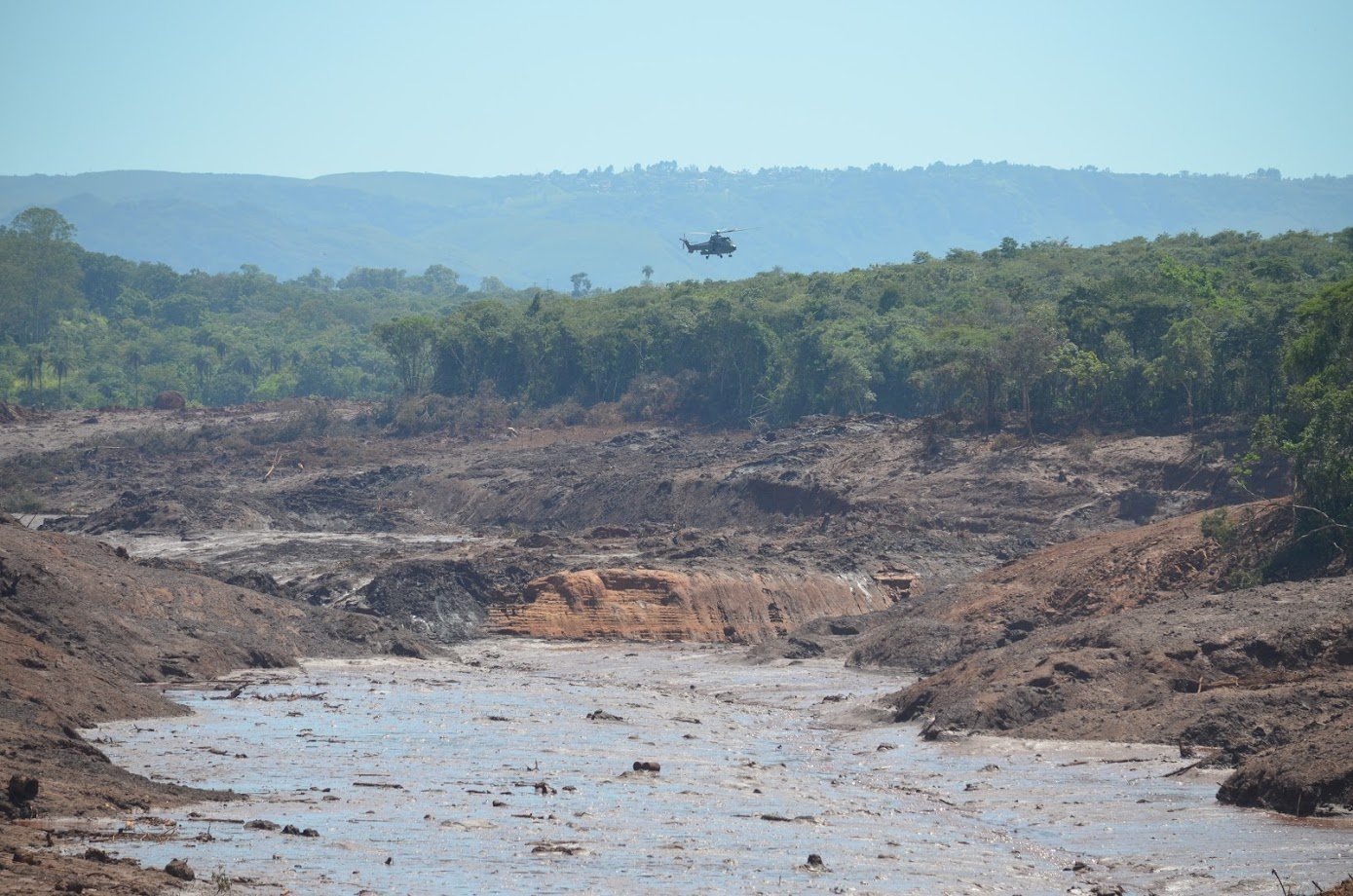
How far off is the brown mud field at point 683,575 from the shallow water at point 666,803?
0.95 metres

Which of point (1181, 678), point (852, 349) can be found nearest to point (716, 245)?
point (852, 349)

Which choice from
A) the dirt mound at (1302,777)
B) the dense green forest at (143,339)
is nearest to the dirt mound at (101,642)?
the dirt mound at (1302,777)

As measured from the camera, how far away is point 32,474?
65.4 metres

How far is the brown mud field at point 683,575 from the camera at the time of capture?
2012 cm

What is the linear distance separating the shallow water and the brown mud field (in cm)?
95

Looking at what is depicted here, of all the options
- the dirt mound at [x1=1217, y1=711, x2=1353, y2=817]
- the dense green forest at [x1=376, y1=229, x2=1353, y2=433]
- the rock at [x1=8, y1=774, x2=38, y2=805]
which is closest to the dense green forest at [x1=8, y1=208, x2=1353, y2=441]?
the dense green forest at [x1=376, y1=229, x2=1353, y2=433]

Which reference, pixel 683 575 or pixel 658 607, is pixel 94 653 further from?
pixel 683 575

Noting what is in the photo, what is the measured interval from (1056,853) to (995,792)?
337cm

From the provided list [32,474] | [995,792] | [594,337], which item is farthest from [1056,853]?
[594,337]

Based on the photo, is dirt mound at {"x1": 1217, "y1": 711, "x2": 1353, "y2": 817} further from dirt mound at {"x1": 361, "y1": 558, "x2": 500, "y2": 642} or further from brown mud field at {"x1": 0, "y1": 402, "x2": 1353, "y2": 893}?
dirt mound at {"x1": 361, "y1": 558, "x2": 500, "y2": 642}

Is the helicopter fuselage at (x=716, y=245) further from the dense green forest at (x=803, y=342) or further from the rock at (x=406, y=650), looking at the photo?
the rock at (x=406, y=650)

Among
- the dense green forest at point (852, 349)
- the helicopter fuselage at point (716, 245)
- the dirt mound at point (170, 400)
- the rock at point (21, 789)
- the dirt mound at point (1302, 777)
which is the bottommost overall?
the dirt mound at point (170, 400)

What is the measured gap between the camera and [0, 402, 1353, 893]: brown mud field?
20.1 m

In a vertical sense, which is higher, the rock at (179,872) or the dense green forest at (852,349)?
the dense green forest at (852,349)
